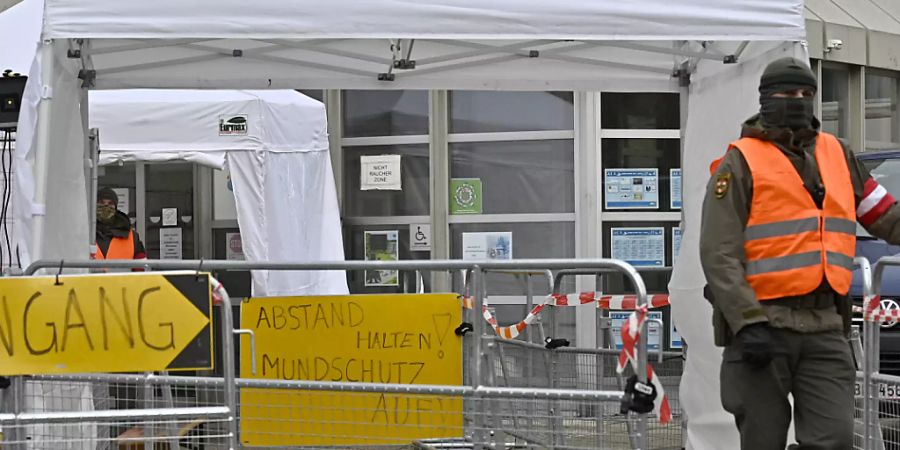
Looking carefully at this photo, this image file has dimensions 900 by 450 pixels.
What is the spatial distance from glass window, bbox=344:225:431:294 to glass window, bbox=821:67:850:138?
4680 mm

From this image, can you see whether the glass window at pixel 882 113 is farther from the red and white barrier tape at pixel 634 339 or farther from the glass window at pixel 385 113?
the red and white barrier tape at pixel 634 339

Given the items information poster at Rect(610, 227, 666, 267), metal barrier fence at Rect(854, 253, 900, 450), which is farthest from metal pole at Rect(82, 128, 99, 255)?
information poster at Rect(610, 227, 666, 267)

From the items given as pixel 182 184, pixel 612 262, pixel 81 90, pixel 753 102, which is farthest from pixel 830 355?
pixel 182 184

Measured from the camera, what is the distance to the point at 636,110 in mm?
12266

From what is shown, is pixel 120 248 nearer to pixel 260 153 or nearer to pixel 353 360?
pixel 260 153

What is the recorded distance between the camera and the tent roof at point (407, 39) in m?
6.52

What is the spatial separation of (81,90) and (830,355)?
4.59 metres

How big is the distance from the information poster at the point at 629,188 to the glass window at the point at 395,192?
1.72 m

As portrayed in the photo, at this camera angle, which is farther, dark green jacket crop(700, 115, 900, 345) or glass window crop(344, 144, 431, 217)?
glass window crop(344, 144, 431, 217)

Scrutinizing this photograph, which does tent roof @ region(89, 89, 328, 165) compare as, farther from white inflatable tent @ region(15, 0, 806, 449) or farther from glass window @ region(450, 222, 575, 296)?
white inflatable tent @ region(15, 0, 806, 449)

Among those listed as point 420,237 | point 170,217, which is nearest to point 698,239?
point 420,237

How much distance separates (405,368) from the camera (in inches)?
266

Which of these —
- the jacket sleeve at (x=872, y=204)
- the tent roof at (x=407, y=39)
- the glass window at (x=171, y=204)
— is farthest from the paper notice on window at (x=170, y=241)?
the jacket sleeve at (x=872, y=204)

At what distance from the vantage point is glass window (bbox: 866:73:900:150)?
1483 centimetres
